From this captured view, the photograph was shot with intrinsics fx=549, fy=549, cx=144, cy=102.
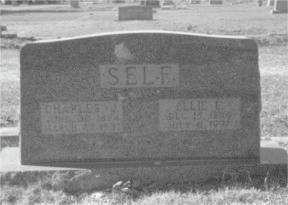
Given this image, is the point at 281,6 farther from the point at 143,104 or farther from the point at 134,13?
the point at 143,104

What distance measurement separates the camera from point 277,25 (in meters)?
22.8

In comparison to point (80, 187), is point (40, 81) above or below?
above

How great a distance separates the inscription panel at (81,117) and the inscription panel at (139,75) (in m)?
0.19

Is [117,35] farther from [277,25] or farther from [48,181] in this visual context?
[277,25]

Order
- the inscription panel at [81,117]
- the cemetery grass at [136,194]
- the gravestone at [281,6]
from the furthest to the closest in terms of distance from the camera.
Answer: the gravestone at [281,6] → the inscription panel at [81,117] → the cemetery grass at [136,194]

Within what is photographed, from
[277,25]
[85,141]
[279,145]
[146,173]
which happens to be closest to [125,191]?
[146,173]

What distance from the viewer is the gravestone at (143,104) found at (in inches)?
179

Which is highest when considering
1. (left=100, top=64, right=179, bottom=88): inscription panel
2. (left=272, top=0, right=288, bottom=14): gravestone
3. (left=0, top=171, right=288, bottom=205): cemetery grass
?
(left=272, top=0, right=288, bottom=14): gravestone

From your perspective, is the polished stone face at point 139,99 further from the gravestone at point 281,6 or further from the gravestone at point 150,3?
the gravestone at point 150,3

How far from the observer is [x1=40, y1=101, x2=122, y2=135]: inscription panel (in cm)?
465

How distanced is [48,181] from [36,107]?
2.09 feet

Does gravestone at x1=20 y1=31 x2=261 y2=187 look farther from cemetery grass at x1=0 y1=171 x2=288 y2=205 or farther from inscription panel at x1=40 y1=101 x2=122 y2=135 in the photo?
cemetery grass at x1=0 y1=171 x2=288 y2=205

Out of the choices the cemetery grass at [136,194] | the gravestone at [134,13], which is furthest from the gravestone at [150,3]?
the cemetery grass at [136,194]

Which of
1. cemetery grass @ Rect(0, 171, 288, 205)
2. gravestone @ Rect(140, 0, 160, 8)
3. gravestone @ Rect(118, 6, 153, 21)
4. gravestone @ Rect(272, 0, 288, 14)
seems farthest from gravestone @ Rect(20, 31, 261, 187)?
gravestone @ Rect(140, 0, 160, 8)
